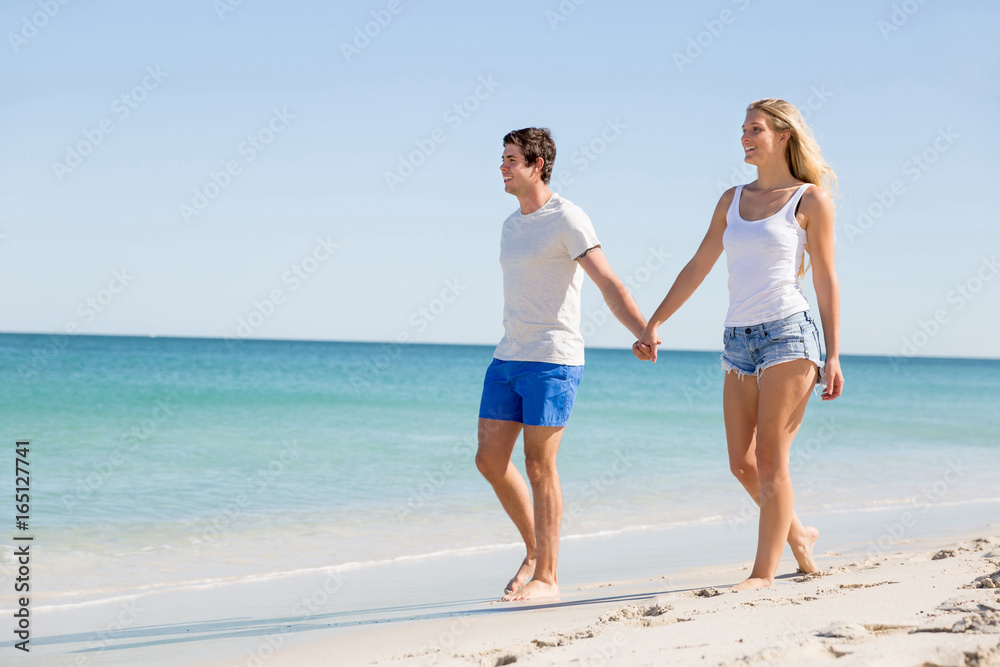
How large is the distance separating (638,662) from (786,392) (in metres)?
1.20

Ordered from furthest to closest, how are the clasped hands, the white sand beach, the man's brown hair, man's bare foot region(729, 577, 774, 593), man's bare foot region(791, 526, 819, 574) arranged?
the man's brown hair < man's bare foot region(791, 526, 819, 574) < the clasped hands < man's bare foot region(729, 577, 774, 593) < the white sand beach

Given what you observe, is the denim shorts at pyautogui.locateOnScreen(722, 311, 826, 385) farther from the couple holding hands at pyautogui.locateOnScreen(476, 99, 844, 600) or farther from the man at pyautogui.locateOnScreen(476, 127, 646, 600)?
the man at pyautogui.locateOnScreen(476, 127, 646, 600)

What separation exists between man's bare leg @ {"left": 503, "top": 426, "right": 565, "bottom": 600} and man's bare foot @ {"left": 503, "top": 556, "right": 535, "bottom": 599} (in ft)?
0.09

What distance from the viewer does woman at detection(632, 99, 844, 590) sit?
117 inches

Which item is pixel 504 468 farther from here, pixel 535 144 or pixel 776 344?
pixel 535 144

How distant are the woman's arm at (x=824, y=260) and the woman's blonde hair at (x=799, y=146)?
93 millimetres

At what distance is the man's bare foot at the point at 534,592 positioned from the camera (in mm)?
3418

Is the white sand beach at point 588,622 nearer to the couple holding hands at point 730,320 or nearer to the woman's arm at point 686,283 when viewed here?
the couple holding hands at point 730,320

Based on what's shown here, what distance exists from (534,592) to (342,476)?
488 centimetres

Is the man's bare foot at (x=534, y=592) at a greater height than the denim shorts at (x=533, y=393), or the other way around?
the denim shorts at (x=533, y=393)

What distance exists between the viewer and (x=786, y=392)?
9.74ft

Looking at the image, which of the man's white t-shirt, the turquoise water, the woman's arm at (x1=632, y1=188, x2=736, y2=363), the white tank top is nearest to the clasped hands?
the woman's arm at (x1=632, y1=188, x2=736, y2=363)

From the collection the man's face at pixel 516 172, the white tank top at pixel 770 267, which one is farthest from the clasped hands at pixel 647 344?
the man's face at pixel 516 172

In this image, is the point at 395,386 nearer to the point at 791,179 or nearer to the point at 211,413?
the point at 211,413
